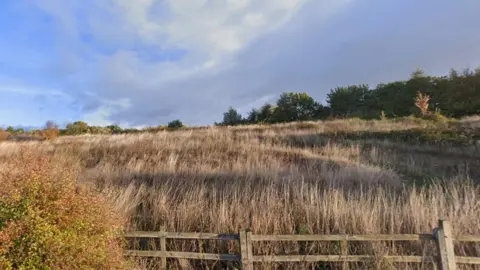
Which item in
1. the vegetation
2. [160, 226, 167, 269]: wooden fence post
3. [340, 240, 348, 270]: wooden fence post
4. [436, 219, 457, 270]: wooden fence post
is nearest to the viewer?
the vegetation

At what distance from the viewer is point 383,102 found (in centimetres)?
4578

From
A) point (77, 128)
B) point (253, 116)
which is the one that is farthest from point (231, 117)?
point (77, 128)

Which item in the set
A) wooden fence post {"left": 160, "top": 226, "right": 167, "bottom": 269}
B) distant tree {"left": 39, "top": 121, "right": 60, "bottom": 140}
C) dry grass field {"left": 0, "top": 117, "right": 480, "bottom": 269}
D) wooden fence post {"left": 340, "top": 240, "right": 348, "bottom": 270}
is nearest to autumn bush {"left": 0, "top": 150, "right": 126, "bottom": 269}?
wooden fence post {"left": 160, "top": 226, "right": 167, "bottom": 269}

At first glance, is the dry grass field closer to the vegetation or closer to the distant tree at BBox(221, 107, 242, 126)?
the vegetation

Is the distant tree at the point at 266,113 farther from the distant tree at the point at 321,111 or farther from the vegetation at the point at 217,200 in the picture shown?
the vegetation at the point at 217,200

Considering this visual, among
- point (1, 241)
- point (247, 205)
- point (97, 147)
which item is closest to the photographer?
point (1, 241)

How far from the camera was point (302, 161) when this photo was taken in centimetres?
1338

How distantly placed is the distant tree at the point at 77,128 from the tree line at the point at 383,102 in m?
16.9

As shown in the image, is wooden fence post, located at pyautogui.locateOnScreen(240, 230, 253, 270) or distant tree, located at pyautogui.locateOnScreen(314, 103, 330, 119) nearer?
wooden fence post, located at pyautogui.locateOnScreen(240, 230, 253, 270)

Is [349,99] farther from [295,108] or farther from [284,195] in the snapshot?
[284,195]

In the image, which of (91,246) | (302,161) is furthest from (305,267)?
(302,161)

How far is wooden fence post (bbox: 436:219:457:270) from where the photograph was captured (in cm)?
521

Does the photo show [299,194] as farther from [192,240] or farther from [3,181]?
[3,181]

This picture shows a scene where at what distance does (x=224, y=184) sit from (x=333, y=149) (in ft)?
27.1
